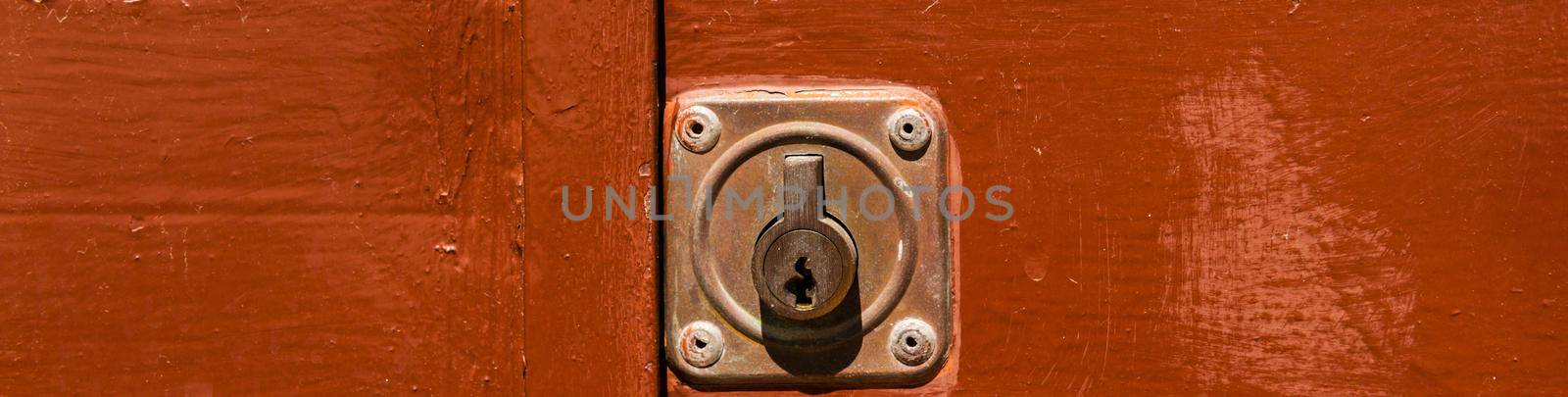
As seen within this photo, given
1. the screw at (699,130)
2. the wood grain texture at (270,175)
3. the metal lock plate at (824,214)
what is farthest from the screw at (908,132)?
the wood grain texture at (270,175)

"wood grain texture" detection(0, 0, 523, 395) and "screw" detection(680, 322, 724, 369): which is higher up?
"wood grain texture" detection(0, 0, 523, 395)

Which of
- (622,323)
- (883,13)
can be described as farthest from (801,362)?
(883,13)

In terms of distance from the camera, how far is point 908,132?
53cm

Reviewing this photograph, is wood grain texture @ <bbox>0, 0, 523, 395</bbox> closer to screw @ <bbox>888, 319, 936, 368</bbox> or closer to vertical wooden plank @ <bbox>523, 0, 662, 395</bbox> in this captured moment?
vertical wooden plank @ <bbox>523, 0, 662, 395</bbox>

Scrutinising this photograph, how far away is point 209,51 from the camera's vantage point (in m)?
0.54

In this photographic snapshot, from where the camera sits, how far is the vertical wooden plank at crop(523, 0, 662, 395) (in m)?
0.54

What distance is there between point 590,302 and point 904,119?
0.70 ft

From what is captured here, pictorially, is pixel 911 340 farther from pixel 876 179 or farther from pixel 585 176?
pixel 585 176

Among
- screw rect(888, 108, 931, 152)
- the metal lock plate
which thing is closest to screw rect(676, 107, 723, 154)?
the metal lock plate

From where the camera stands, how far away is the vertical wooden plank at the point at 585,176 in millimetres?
539

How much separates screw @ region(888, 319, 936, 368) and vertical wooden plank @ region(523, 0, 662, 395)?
0.14 m

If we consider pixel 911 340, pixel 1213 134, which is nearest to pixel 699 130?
pixel 911 340

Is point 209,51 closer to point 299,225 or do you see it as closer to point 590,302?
point 299,225

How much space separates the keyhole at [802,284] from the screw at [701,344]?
0.08 meters
